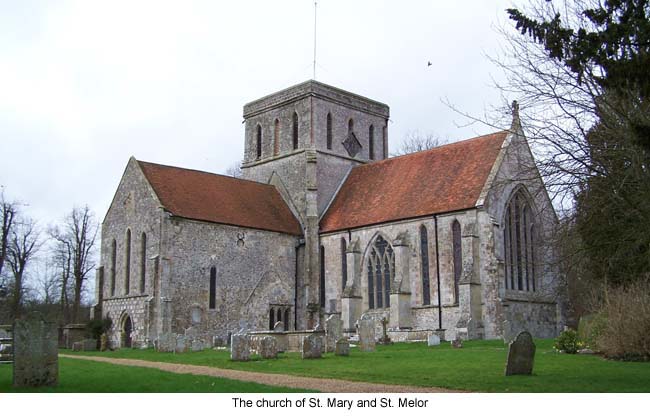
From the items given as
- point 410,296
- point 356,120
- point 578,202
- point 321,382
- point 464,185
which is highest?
point 356,120

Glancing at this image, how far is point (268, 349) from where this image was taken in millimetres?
21375

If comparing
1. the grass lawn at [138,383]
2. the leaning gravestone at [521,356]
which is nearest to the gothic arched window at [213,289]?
the grass lawn at [138,383]

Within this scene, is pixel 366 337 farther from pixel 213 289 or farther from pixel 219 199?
pixel 219 199

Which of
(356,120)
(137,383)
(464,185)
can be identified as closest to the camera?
(137,383)

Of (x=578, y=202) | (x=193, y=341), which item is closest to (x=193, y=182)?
(x=193, y=341)

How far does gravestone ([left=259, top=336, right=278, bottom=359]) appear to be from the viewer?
21.3 metres

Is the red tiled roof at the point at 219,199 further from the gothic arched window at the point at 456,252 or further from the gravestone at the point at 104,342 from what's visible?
the gothic arched window at the point at 456,252

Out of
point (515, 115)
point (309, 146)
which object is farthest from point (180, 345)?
point (309, 146)

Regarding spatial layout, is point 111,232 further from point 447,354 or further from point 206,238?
point 447,354

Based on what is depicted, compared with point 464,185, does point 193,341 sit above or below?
below

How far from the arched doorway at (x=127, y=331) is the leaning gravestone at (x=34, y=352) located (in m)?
18.4

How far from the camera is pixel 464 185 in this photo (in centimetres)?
3078

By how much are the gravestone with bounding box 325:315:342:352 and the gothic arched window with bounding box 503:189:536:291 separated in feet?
30.0

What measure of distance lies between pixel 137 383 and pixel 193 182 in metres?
21.6
